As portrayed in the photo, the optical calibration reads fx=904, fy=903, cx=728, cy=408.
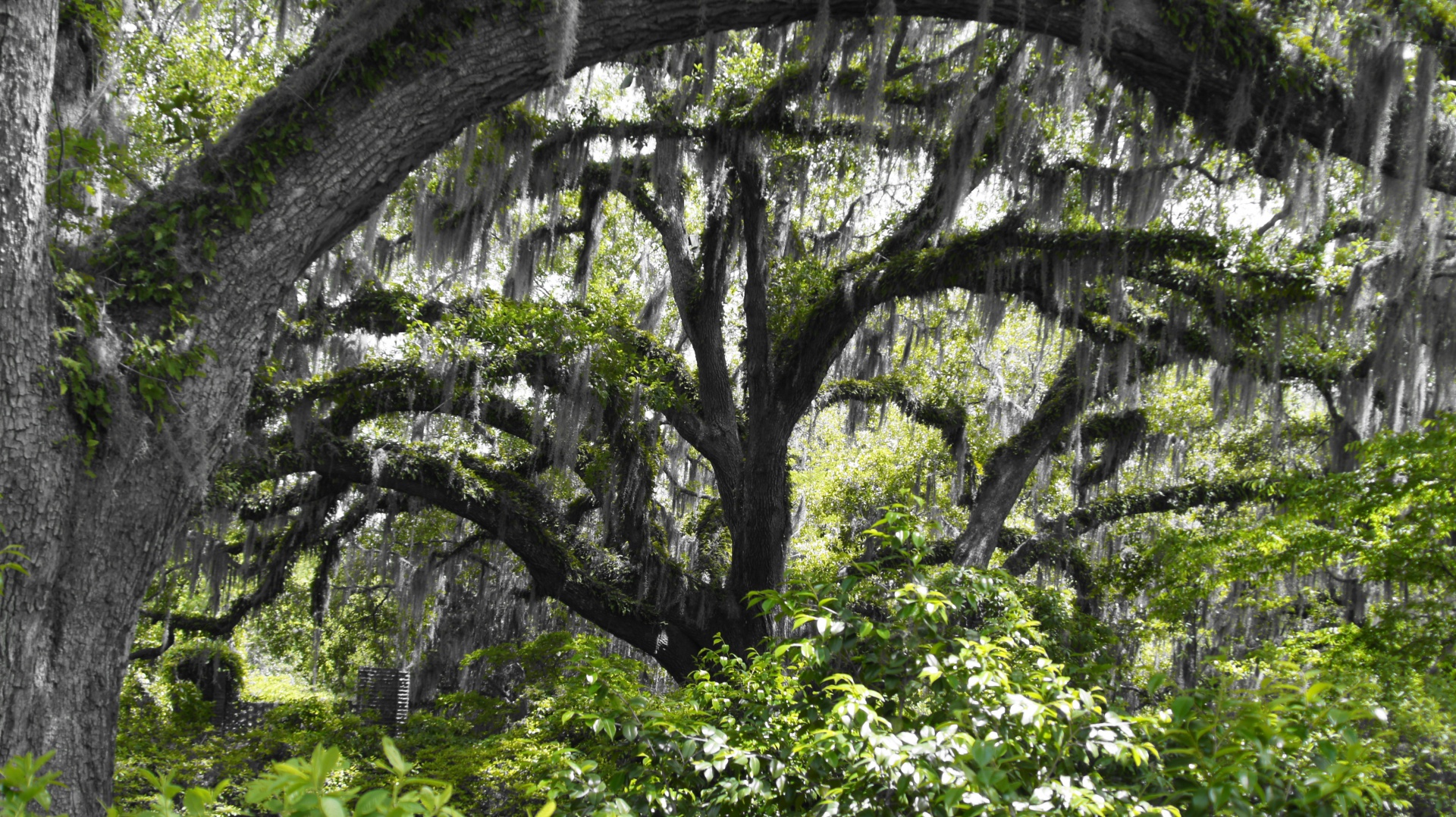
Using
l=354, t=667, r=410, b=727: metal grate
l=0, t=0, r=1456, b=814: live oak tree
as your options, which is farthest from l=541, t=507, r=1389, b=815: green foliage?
l=354, t=667, r=410, b=727: metal grate

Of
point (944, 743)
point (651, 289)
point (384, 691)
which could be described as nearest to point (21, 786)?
point (944, 743)

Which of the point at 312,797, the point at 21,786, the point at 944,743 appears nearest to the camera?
the point at 312,797

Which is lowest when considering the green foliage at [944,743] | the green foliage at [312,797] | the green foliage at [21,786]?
the green foliage at [21,786]

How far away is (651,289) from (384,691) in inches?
486

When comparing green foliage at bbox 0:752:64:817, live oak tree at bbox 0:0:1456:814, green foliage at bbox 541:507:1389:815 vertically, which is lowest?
green foliage at bbox 0:752:64:817

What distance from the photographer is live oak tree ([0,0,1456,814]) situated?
3.60 metres

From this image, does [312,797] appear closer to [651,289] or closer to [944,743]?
[944,743]

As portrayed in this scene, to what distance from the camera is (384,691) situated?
19547mm

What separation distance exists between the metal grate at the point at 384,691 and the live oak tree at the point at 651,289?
308 inches

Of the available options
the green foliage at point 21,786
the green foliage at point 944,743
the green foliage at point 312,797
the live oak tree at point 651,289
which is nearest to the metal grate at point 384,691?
the live oak tree at point 651,289

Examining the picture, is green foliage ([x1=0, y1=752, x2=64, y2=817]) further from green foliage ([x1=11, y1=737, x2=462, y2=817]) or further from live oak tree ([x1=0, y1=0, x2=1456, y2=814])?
live oak tree ([x1=0, y1=0, x2=1456, y2=814])

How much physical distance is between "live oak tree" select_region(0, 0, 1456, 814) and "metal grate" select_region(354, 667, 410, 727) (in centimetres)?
783

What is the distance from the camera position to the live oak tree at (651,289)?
11.8 feet

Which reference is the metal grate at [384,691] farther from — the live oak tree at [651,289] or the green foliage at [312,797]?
the green foliage at [312,797]
